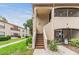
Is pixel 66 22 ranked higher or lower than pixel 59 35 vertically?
higher

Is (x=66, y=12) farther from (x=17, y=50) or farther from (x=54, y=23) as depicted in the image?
(x=17, y=50)

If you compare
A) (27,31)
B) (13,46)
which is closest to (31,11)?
(27,31)

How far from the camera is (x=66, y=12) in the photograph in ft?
26.8

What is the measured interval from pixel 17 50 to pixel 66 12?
1849 millimetres

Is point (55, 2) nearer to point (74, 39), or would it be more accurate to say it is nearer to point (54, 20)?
point (54, 20)

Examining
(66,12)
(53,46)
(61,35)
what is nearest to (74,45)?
(61,35)

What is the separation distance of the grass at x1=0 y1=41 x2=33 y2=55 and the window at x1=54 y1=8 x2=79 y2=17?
132 cm

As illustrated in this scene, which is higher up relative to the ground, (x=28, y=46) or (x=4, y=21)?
(x=4, y=21)

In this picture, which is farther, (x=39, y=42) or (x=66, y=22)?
(x=39, y=42)

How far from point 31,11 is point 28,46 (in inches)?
41.4

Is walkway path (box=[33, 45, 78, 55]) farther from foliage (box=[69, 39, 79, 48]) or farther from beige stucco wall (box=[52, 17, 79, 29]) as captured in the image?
beige stucco wall (box=[52, 17, 79, 29])

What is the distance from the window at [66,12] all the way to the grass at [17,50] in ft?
4.32

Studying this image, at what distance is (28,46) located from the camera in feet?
26.9
